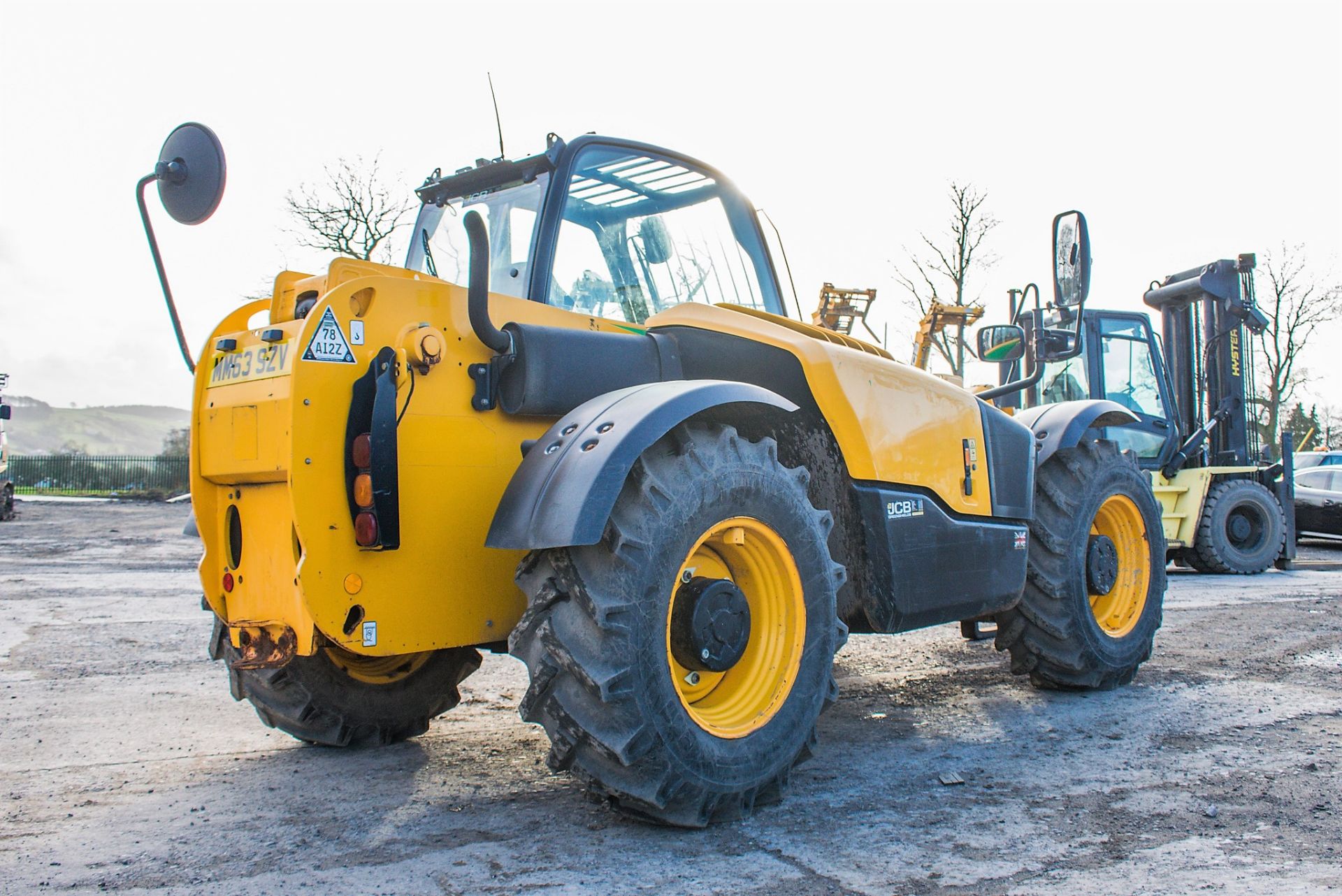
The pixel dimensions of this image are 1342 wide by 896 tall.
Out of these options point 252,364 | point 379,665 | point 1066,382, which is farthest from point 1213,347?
point 252,364

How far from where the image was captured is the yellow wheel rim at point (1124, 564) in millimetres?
5902

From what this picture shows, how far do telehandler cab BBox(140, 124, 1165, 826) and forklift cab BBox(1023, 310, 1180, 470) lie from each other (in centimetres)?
855

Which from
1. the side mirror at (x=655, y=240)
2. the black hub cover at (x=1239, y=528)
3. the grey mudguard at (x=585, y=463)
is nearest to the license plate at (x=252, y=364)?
the grey mudguard at (x=585, y=463)

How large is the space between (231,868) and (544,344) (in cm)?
186

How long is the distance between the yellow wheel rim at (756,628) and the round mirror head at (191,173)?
1.92m

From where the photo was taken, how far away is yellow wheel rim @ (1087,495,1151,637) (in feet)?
19.4

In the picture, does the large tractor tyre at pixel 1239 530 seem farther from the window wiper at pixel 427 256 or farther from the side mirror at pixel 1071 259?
the window wiper at pixel 427 256

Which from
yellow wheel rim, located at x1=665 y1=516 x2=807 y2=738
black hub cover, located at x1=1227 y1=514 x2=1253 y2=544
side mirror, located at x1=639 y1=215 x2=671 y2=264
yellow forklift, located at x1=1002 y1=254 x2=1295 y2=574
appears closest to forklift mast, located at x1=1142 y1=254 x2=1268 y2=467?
yellow forklift, located at x1=1002 y1=254 x2=1295 y2=574

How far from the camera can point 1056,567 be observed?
17.6 ft

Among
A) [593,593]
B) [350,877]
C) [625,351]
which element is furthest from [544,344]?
[350,877]

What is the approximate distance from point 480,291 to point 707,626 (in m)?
1.28

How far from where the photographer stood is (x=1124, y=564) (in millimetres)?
6066

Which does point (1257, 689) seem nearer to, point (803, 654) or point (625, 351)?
point (803, 654)

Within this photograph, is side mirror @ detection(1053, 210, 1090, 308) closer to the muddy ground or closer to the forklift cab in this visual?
the muddy ground
